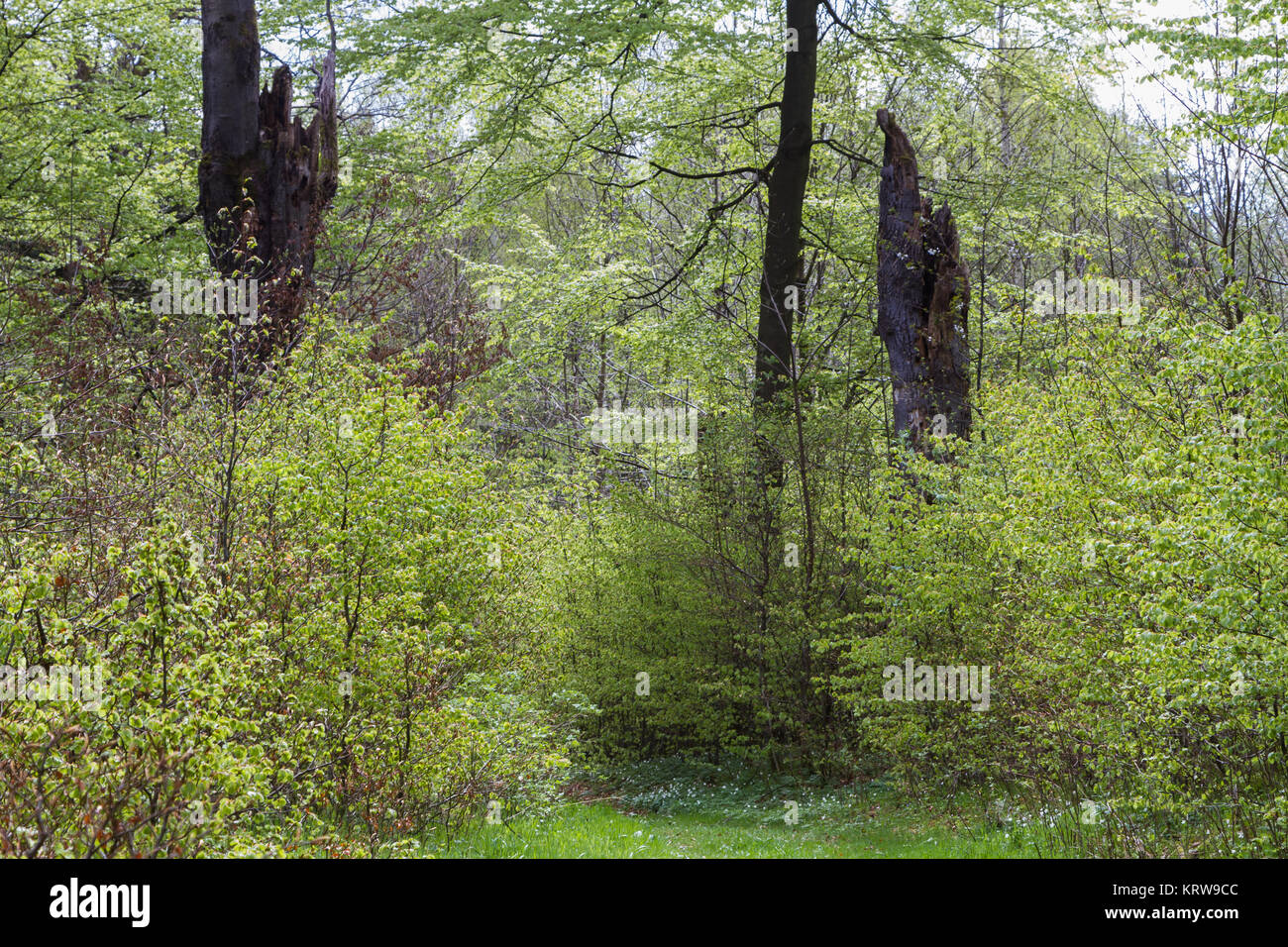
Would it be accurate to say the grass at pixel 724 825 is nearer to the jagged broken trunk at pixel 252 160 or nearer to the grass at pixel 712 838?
the grass at pixel 712 838

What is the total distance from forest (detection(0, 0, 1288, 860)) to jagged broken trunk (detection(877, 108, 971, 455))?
53mm

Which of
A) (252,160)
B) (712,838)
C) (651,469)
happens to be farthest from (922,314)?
(252,160)

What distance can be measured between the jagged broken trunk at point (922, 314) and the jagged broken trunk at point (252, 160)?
6.40m

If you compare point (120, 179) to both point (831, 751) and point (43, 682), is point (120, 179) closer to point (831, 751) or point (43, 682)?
point (831, 751)

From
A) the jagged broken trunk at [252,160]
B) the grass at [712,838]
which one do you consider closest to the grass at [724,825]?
the grass at [712,838]

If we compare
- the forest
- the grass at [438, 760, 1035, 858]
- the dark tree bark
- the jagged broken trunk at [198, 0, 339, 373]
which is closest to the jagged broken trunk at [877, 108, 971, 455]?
the forest

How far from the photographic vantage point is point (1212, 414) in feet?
20.9

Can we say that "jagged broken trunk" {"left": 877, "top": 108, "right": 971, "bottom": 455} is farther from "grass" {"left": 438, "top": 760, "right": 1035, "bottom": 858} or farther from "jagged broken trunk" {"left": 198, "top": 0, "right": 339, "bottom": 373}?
"jagged broken trunk" {"left": 198, "top": 0, "right": 339, "bottom": 373}

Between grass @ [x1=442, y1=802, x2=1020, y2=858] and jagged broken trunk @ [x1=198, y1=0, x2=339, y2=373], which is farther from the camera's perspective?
jagged broken trunk @ [x1=198, y1=0, x2=339, y2=373]

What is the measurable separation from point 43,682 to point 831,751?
949 cm

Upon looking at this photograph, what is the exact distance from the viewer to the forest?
4.75 metres

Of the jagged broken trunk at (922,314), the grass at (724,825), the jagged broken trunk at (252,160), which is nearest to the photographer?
the grass at (724,825)

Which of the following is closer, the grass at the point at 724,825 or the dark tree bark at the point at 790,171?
the grass at the point at 724,825

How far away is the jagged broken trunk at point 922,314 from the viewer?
1189 cm
